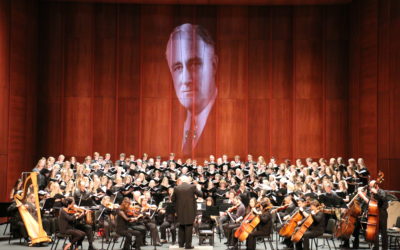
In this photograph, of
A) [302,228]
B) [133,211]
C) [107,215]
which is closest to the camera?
[302,228]

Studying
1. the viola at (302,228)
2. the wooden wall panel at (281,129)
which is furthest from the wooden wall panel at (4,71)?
the viola at (302,228)

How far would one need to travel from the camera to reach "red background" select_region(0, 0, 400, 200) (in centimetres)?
1711

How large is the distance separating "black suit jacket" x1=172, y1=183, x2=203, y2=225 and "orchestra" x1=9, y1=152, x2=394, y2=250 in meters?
0.20

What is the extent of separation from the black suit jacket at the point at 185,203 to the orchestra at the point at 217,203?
203 millimetres

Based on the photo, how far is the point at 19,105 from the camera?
15422mm

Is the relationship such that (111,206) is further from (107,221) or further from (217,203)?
(217,203)

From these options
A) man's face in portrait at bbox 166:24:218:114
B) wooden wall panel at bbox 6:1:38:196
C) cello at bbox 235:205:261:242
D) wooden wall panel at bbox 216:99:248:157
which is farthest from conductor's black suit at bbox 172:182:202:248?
man's face in portrait at bbox 166:24:218:114

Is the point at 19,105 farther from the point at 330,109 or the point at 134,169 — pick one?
the point at 330,109

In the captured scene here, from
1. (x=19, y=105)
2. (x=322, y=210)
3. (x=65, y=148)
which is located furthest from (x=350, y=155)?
(x=19, y=105)

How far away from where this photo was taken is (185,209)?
29.7 feet

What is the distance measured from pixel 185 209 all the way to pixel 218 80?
9.02m

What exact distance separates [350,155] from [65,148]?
9.79 metres

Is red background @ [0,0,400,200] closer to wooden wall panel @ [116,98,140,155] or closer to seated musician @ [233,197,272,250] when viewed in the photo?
wooden wall panel @ [116,98,140,155]

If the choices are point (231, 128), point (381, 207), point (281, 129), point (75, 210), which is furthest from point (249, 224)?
point (281, 129)
